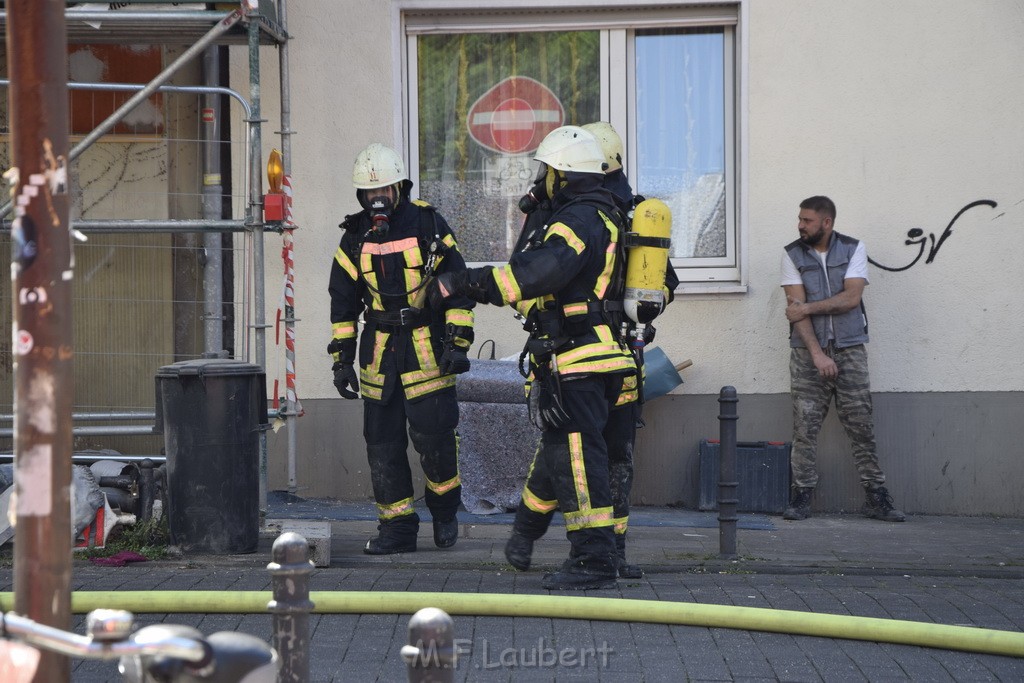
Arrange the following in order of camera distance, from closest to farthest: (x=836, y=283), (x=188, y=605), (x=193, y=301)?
1. (x=188, y=605)
2. (x=836, y=283)
3. (x=193, y=301)

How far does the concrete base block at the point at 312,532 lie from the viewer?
673 cm

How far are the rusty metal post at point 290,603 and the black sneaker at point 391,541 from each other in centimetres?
371

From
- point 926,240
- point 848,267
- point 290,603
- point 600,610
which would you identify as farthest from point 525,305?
point 926,240

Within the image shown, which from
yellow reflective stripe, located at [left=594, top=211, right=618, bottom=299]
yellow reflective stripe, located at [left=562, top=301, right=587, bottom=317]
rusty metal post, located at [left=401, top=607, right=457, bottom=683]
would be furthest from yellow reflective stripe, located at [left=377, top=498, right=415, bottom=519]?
rusty metal post, located at [left=401, top=607, right=457, bottom=683]

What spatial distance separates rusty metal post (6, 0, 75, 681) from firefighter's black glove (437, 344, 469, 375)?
12.4 feet

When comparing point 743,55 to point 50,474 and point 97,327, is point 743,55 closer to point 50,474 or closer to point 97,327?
point 97,327

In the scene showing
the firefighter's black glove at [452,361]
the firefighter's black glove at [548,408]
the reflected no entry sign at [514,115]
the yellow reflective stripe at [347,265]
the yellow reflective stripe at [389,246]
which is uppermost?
the reflected no entry sign at [514,115]

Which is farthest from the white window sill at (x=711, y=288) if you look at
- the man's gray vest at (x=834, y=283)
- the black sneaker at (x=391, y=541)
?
the black sneaker at (x=391, y=541)

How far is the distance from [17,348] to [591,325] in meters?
3.43

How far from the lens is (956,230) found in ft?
28.4

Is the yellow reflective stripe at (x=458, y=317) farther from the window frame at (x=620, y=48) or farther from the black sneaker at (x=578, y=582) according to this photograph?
the window frame at (x=620, y=48)

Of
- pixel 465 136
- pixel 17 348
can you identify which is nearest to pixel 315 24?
pixel 465 136

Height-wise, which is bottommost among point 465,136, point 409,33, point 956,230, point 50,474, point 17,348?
point 50,474

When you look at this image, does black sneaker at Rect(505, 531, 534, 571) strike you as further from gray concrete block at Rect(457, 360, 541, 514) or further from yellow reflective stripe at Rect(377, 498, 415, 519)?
gray concrete block at Rect(457, 360, 541, 514)
